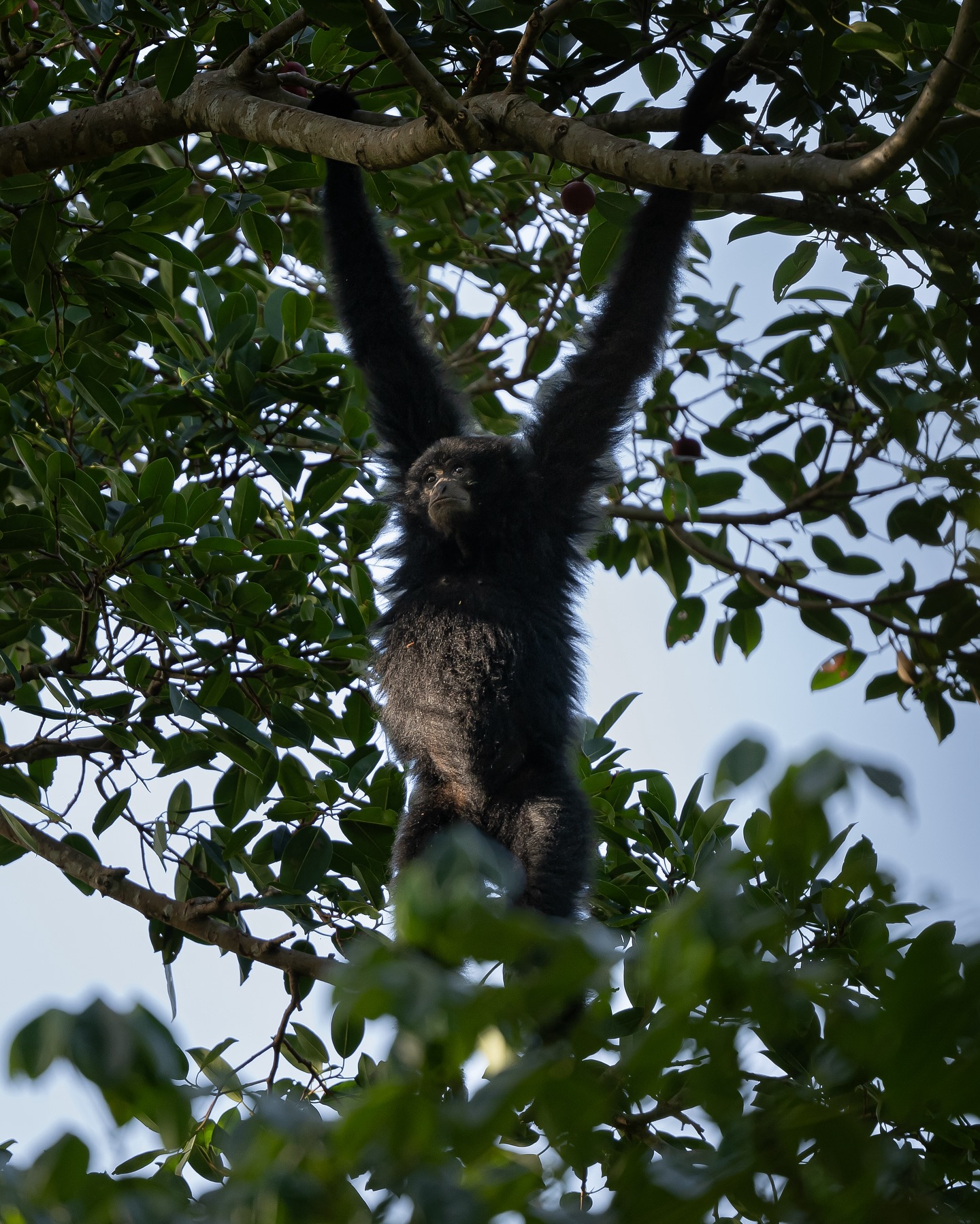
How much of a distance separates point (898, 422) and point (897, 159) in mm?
1574

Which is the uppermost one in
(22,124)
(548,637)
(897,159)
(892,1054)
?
(22,124)

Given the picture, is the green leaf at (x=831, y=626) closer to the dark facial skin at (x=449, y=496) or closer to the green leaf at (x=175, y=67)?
the dark facial skin at (x=449, y=496)

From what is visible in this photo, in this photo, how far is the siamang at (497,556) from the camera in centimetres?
487

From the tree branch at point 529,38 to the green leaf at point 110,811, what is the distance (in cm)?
325

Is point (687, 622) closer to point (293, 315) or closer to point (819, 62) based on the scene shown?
point (293, 315)

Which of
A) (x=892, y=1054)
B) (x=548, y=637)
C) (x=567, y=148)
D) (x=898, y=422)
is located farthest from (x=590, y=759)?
(x=892, y=1054)

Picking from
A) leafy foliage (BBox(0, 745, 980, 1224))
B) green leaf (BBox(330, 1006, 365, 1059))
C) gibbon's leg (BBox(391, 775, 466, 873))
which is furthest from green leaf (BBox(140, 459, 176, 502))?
leafy foliage (BBox(0, 745, 980, 1224))

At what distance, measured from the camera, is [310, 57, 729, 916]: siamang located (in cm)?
487

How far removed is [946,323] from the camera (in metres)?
3.78

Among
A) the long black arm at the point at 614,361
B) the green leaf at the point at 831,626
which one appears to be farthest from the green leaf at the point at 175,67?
the green leaf at the point at 831,626

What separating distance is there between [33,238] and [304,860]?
8.66 ft

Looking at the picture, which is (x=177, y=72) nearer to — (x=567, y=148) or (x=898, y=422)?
(x=567, y=148)

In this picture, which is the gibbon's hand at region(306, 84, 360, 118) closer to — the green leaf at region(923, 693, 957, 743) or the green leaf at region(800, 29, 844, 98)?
the green leaf at region(800, 29, 844, 98)

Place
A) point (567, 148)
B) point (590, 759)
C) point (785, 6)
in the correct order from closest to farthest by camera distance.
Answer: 1. point (567, 148)
2. point (785, 6)
3. point (590, 759)
